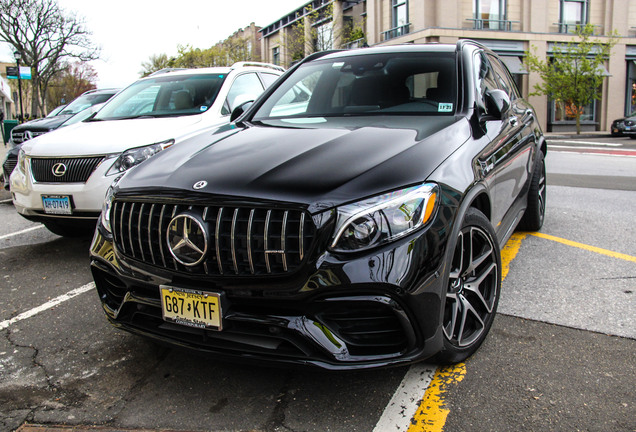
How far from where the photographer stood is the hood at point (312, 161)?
7.63 feet

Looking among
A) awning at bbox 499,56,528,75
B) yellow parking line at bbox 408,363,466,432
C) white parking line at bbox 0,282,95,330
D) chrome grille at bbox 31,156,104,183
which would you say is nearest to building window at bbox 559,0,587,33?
awning at bbox 499,56,528,75

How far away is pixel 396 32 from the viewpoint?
33031mm

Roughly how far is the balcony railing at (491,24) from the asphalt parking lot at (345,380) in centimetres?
2991

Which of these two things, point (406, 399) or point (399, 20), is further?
point (399, 20)

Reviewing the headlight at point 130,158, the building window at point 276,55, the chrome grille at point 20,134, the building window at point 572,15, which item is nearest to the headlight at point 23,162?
the headlight at point 130,158

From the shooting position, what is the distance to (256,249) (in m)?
2.26

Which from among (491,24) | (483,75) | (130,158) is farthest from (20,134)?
(491,24)

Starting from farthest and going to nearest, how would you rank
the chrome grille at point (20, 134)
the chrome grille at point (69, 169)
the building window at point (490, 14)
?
the building window at point (490, 14) → the chrome grille at point (20, 134) → the chrome grille at point (69, 169)

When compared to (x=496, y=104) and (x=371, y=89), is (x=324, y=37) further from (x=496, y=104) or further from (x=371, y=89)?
(x=496, y=104)

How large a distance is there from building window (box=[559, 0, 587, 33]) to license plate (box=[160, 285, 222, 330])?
116 feet

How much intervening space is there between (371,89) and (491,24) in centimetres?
3083

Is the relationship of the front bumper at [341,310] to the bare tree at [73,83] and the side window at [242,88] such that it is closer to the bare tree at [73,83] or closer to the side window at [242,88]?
the side window at [242,88]

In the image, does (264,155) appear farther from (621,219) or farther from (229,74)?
(621,219)

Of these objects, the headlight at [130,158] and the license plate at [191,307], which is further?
the headlight at [130,158]
